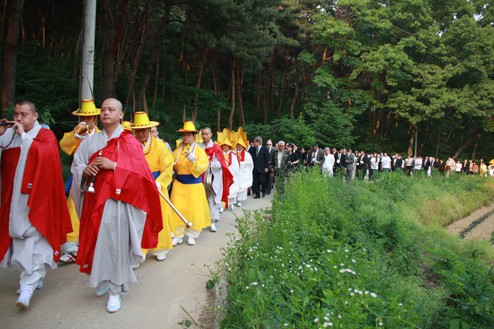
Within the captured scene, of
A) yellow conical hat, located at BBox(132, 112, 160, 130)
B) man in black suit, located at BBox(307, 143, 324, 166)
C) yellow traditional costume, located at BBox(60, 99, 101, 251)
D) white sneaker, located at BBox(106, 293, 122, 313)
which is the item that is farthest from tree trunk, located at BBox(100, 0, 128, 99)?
white sneaker, located at BBox(106, 293, 122, 313)

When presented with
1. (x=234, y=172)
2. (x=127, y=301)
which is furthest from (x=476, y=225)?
(x=127, y=301)

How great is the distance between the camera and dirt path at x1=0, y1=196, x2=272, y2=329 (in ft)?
13.2

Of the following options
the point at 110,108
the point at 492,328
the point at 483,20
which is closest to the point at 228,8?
the point at 110,108

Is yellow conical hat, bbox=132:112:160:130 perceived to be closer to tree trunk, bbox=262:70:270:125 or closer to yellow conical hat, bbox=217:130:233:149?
yellow conical hat, bbox=217:130:233:149

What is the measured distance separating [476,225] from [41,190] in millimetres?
17990

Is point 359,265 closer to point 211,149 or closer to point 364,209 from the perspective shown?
point 211,149

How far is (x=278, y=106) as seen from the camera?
3591 centimetres

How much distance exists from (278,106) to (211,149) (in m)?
27.8

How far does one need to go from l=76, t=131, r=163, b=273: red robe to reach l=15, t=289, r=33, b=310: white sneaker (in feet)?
1.78

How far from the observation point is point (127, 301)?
4.54 m

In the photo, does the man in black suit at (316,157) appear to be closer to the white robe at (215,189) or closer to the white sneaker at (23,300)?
the white robe at (215,189)

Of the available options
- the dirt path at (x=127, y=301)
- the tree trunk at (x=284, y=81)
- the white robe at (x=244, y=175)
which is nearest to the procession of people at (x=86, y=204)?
the dirt path at (x=127, y=301)

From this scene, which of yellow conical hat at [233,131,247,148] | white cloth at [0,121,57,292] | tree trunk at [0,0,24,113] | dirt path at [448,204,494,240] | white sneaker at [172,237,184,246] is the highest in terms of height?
tree trunk at [0,0,24,113]

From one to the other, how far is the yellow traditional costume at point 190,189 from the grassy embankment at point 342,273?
0.89m
